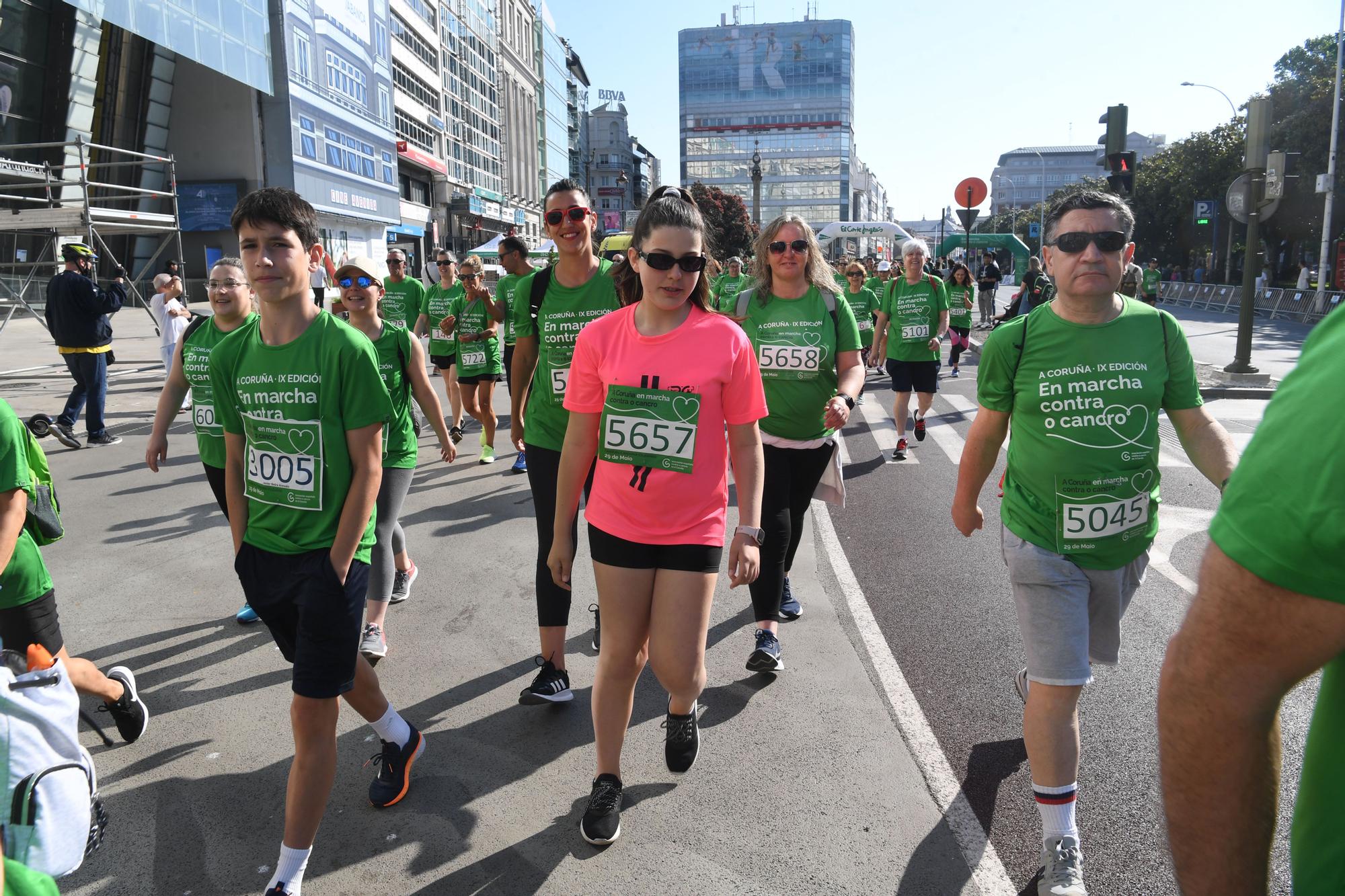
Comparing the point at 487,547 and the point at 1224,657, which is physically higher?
the point at 1224,657

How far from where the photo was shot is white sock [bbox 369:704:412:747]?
3238 mm

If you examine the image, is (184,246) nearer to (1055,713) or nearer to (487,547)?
(487,547)

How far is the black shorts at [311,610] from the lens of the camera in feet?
8.86

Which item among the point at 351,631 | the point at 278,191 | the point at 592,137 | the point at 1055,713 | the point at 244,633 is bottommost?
the point at 244,633

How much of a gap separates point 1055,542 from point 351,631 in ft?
7.17

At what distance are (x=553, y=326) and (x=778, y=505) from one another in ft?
4.44

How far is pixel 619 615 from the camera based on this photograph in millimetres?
2936

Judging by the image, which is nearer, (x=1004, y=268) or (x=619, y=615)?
(x=619, y=615)

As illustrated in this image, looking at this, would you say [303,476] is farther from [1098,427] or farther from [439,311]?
[439,311]

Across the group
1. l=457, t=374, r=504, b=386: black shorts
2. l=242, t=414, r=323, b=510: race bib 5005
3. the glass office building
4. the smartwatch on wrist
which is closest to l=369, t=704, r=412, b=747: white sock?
l=242, t=414, r=323, b=510: race bib 5005

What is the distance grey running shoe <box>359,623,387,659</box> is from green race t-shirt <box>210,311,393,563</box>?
1703 millimetres

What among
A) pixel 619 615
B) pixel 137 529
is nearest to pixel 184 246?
pixel 137 529

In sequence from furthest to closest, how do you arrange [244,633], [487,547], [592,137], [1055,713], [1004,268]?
1. [592,137]
2. [1004,268]
3. [487,547]
4. [244,633]
5. [1055,713]

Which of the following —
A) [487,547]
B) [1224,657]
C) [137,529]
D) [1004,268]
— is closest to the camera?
[1224,657]
